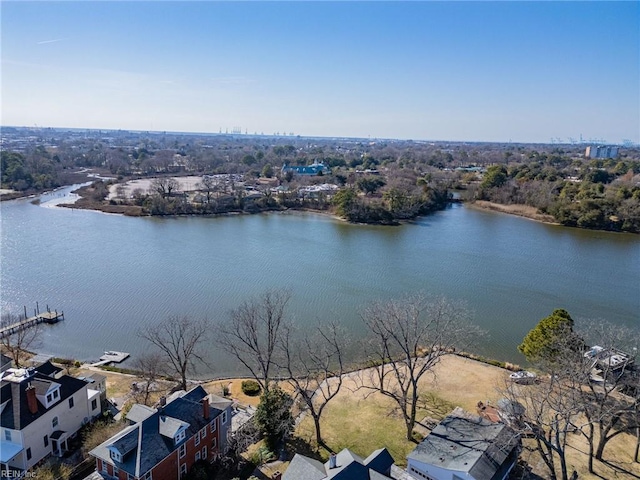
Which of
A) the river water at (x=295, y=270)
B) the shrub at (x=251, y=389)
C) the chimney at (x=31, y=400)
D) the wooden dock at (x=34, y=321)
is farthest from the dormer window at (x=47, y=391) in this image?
the wooden dock at (x=34, y=321)

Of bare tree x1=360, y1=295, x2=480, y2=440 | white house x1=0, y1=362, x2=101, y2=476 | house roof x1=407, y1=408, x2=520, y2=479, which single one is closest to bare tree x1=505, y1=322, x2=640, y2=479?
house roof x1=407, y1=408, x2=520, y2=479

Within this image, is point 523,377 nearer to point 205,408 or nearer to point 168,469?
point 205,408

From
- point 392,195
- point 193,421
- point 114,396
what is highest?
point 392,195

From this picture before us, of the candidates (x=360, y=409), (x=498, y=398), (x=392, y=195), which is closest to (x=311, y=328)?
(x=360, y=409)

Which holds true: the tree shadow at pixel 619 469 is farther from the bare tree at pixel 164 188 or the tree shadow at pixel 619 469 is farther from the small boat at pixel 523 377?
the bare tree at pixel 164 188

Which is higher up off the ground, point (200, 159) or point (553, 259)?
point (200, 159)

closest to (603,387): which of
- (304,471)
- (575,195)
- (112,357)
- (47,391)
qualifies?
(304,471)

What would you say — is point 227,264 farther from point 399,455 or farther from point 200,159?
point 200,159
